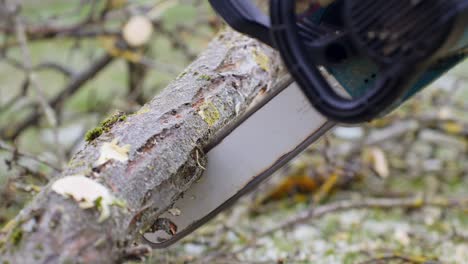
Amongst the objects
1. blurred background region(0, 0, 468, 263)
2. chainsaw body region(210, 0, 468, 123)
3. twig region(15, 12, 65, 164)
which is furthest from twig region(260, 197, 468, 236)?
chainsaw body region(210, 0, 468, 123)

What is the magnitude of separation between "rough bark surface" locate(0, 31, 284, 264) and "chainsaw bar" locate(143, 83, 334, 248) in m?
0.05

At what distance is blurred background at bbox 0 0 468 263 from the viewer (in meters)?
1.73

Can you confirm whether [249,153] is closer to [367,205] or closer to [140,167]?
[140,167]

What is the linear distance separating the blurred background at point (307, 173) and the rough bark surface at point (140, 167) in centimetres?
46

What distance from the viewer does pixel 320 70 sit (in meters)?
0.87

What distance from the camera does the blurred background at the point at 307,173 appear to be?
1734 millimetres

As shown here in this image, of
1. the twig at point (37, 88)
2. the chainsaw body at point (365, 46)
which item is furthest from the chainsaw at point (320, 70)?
the twig at point (37, 88)

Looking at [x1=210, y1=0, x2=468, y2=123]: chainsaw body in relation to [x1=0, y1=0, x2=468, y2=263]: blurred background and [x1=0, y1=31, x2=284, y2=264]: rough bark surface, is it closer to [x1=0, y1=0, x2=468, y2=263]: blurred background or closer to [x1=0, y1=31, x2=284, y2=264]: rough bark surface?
[x1=0, y1=31, x2=284, y2=264]: rough bark surface

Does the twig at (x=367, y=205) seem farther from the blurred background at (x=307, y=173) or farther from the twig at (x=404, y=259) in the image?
the twig at (x=404, y=259)

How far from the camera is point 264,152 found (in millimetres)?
1093

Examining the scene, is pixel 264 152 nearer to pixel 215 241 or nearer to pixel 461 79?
pixel 215 241

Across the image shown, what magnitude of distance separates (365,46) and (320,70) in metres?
0.10

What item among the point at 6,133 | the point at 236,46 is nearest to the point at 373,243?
the point at 236,46

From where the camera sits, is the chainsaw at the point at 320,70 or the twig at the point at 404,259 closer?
the chainsaw at the point at 320,70
